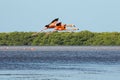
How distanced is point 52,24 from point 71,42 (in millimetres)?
102071

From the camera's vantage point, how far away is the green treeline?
13700 cm

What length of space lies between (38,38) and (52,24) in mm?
100725

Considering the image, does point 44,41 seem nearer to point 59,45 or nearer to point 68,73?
point 59,45

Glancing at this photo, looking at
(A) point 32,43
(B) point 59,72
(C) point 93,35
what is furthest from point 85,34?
(B) point 59,72

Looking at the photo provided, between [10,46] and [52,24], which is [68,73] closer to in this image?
[52,24]

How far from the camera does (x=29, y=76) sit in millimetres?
46438

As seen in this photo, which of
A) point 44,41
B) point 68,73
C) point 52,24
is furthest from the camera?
point 44,41

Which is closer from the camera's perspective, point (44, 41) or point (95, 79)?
point (95, 79)

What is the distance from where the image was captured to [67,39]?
138 metres

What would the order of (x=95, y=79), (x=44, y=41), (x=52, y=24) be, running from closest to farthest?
(x=52, y=24), (x=95, y=79), (x=44, y=41)

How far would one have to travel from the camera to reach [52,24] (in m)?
37.0

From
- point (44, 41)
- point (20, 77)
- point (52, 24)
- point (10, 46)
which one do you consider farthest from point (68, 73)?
point (10, 46)

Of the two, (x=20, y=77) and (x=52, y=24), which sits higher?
(x=52, y=24)

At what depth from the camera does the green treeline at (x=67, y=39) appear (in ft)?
449
